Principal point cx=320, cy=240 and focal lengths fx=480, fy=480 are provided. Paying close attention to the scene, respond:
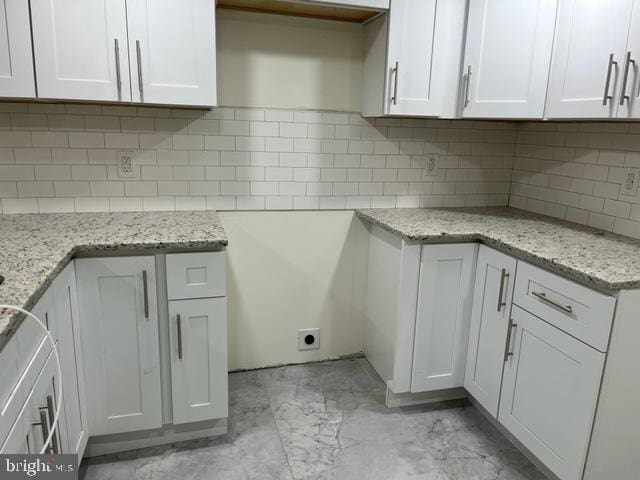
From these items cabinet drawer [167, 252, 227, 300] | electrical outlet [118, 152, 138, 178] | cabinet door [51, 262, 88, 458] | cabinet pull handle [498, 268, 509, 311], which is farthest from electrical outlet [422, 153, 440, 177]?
cabinet door [51, 262, 88, 458]

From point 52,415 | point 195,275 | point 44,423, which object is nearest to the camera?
point 44,423

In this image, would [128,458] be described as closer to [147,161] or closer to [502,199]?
[147,161]

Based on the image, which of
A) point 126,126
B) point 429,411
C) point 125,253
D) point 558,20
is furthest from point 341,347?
point 558,20

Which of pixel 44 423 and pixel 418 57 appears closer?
pixel 44 423

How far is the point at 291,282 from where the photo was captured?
2.66 metres

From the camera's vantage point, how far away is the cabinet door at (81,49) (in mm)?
1812

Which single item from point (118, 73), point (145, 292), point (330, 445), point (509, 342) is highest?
point (118, 73)

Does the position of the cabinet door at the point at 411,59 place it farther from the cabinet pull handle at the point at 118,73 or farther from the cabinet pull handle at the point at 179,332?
the cabinet pull handle at the point at 179,332

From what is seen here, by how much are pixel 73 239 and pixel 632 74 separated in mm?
2111

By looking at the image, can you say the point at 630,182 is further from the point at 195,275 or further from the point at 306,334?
the point at 195,275

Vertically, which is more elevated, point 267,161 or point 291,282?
point 267,161

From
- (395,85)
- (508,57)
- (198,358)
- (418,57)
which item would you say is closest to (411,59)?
(418,57)

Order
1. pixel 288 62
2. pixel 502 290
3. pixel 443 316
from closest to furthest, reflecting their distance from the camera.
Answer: pixel 502 290 → pixel 443 316 → pixel 288 62

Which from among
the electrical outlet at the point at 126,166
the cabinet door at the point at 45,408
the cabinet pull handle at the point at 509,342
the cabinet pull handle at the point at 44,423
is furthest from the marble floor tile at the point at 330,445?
the electrical outlet at the point at 126,166
